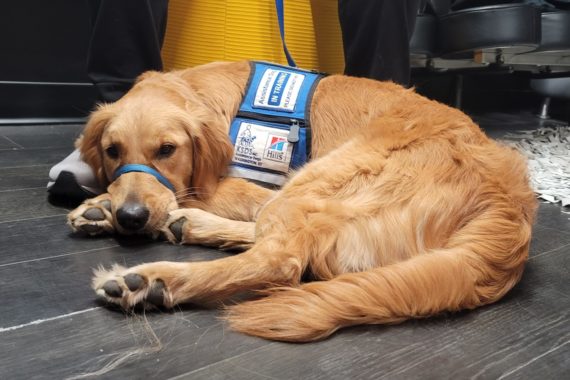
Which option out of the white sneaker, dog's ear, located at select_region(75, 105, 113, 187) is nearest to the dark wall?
the white sneaker

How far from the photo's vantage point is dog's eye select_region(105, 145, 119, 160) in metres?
1.79

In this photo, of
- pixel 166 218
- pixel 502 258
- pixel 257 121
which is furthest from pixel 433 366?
pixel 257 121

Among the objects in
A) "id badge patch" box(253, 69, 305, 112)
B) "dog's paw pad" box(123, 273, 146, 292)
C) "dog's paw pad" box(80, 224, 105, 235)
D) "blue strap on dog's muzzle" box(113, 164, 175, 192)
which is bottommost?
"dog's paw pad" box(80, 224, 105, 235)

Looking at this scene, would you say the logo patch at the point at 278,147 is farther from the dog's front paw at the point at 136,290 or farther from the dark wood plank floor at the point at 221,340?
the dog's front paw at the point at 136,290

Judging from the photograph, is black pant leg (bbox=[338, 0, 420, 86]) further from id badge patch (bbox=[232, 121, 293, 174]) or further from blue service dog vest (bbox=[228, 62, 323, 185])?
id badge patch (bbox=[232, 121, 293, 174])

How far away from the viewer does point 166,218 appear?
171 centimetres

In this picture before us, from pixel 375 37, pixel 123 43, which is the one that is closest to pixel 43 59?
pixel 123 43

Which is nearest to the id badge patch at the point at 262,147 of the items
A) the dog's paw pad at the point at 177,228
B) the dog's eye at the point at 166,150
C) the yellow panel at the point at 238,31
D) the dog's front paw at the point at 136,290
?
the dog's eye at the point at 166,150

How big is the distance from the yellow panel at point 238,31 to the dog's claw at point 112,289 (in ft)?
4.90

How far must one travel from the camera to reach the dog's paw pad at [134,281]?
3.97ft

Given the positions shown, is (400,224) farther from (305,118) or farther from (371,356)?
(305,118)

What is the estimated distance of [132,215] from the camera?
1.60 meters

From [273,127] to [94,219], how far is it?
67cm

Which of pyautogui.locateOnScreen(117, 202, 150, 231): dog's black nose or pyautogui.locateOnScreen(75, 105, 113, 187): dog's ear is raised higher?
pyautogui.locateOnScreen(75, 105, 113, 187): dog's ear
